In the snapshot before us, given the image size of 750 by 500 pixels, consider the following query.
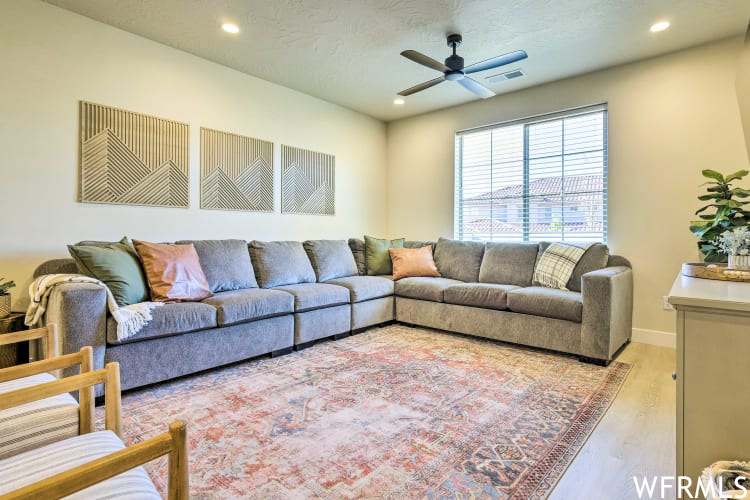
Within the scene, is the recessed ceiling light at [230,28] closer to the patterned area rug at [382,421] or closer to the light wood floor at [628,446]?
the patterned area rug at [382,421]

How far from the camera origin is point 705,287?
1368 mm

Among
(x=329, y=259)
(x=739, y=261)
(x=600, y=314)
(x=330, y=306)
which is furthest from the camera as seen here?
(x=329, y=259)

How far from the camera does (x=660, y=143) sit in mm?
3504

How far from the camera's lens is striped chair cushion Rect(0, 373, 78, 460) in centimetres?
116

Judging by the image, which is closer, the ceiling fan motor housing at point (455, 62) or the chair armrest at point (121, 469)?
the chair armrest at point (121, 469)

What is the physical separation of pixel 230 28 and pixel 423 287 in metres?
2.91

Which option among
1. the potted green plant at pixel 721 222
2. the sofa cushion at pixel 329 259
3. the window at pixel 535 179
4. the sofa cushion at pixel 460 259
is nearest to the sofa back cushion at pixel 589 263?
the window at pixel 535 179

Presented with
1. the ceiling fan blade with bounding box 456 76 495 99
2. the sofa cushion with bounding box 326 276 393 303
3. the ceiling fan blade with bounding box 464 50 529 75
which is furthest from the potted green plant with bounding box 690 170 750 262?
the sofa cushion with bounding box 326 276 393 303

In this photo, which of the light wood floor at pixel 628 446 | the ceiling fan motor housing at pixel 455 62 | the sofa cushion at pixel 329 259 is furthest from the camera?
the sofa cushion at pixel 329 259

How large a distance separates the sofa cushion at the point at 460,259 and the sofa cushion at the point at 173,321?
266 cm

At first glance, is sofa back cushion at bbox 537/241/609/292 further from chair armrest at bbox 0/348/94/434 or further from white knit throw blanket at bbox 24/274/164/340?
chair armrest at bbox 0/348/94/434

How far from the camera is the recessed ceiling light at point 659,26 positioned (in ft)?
9.68

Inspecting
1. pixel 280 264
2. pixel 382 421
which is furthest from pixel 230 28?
pixel 382 421

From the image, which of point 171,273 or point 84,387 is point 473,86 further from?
point 84,387
